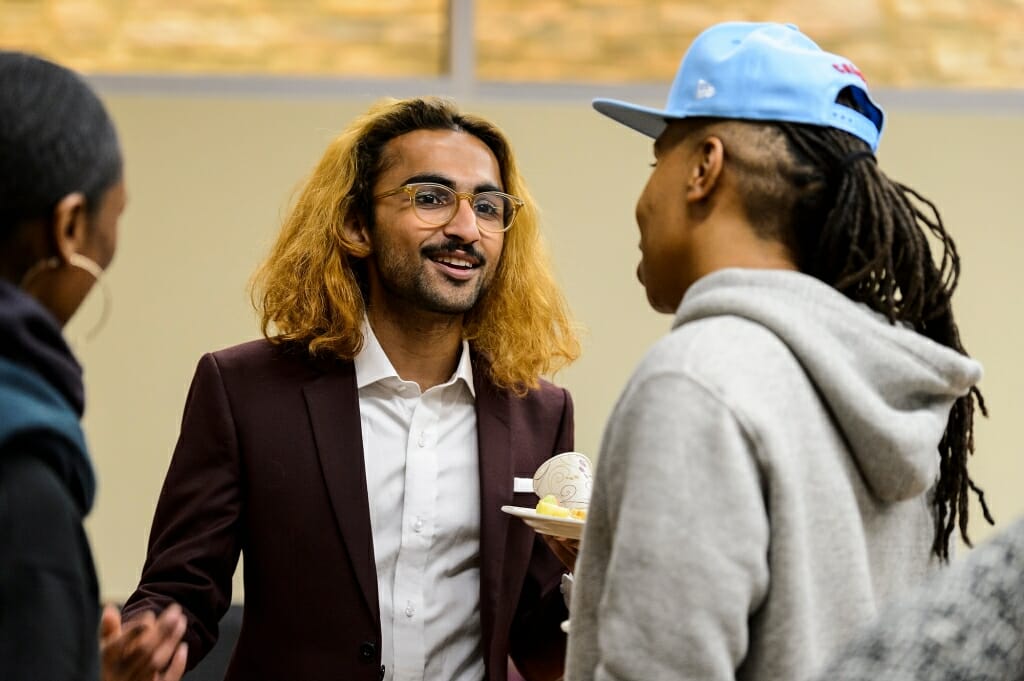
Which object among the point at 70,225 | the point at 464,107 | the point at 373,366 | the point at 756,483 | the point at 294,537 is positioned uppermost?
the point at 464,107

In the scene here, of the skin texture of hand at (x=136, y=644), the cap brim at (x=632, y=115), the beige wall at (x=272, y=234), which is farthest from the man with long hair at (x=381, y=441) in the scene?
the beige wall at (x=272, y=234)

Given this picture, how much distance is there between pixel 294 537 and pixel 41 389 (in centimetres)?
113

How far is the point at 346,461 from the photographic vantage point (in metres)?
2.31

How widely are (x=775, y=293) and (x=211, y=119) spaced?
299 centimetres

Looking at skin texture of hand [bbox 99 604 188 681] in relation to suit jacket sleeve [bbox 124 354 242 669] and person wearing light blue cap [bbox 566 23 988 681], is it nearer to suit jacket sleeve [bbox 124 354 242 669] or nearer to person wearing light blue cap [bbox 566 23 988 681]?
suit jacket sleeve [bbox 124 354 242 669]

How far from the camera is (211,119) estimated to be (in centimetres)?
407

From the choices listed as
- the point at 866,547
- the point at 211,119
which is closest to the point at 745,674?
the point at 866,547

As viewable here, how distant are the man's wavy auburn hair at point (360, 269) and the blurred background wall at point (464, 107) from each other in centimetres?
136

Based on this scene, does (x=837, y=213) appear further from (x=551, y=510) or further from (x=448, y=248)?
(x=448, y=248)

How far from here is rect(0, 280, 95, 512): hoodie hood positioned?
3.77 feet

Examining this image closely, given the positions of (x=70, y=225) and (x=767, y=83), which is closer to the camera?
(x=70, y=225)

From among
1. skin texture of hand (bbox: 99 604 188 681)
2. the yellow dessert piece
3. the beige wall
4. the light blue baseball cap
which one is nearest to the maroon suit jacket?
the yellow dessert piece

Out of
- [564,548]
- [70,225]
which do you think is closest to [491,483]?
[564,548]

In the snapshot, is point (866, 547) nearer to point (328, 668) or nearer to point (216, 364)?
point (328, 668)
